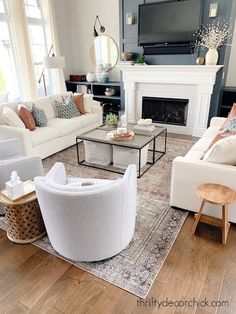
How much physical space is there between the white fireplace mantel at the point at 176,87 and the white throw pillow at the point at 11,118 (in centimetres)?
252

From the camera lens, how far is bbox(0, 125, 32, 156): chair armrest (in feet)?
10.8

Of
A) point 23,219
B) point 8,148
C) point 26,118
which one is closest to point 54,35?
point 26,118

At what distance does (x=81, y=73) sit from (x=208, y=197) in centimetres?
529

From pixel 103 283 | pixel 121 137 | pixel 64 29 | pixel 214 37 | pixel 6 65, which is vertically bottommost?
pixel 103 283

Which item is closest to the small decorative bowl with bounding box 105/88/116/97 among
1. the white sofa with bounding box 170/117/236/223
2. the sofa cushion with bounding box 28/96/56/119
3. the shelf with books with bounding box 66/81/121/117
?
the shelf with books with bounding box 66/81/121/117

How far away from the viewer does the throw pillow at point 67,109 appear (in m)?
4.37

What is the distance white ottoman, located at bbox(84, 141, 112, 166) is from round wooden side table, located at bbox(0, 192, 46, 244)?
151 cm

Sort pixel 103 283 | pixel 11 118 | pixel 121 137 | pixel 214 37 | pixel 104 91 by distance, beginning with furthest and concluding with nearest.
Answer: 1. pixel 104 91
2. pixel 214 37
3. pixel 11 118
4. pixel 121 137
5. pixel 103 283

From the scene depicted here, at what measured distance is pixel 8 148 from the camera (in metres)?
2.73

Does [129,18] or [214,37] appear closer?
[214,37]

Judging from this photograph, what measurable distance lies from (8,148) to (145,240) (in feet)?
5.98

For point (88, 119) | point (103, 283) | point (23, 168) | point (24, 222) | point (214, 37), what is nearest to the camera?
point (103, 283)

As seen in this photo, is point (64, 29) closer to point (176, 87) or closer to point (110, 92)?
point (110, 92)

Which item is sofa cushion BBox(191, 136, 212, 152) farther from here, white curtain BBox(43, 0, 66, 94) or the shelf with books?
white curtain BBox(43, 0, 66, 94)
